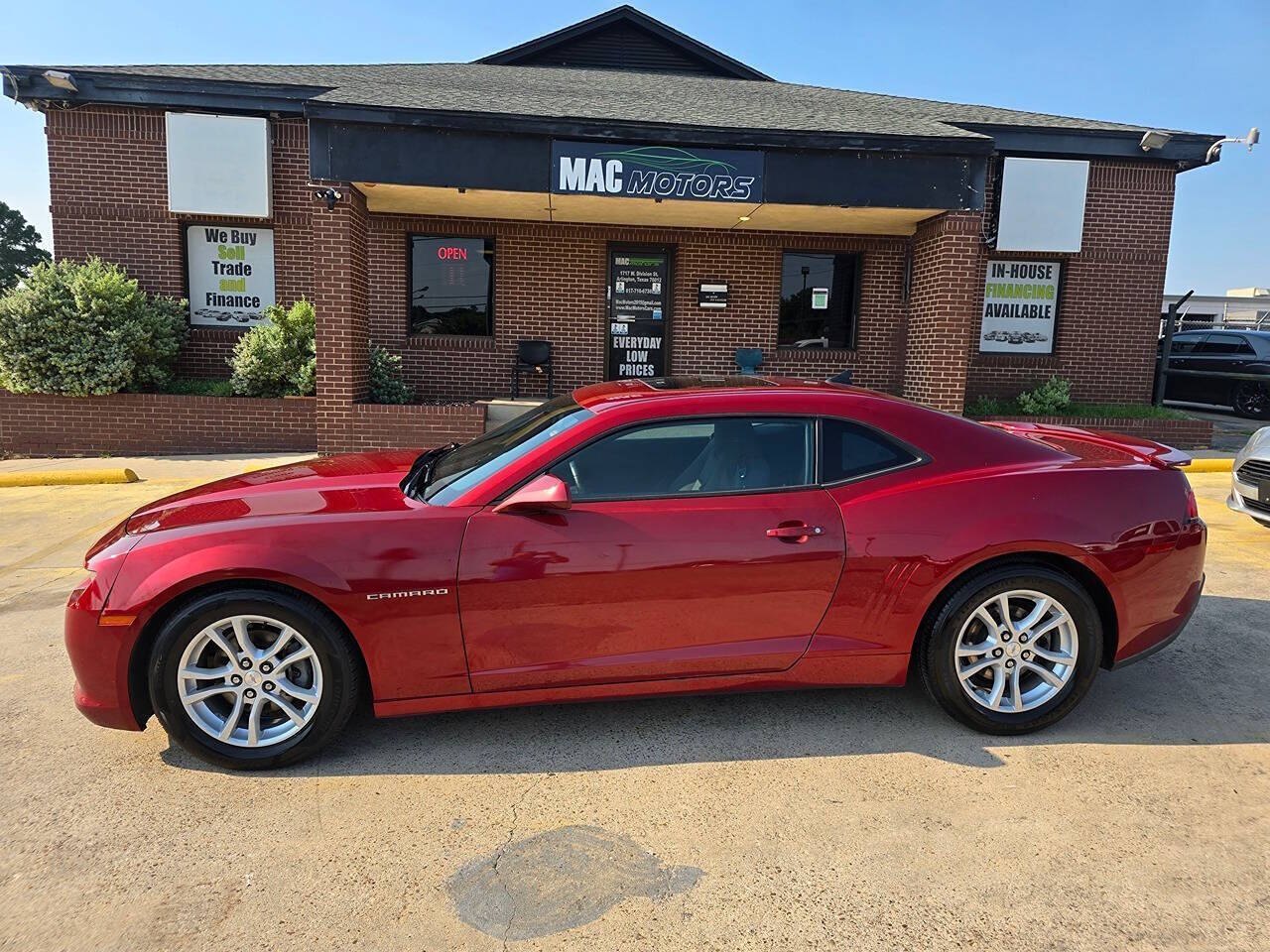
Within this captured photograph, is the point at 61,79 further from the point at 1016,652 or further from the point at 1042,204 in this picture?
the point at 1042,204

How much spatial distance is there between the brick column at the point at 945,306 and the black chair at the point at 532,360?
16.5ft

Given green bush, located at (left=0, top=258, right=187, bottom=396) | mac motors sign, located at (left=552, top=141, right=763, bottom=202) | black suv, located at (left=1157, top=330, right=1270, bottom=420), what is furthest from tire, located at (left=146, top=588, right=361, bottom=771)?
black suv, located at (left=1157, top=330, right=1270, bottom=420)

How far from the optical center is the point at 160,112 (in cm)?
1113

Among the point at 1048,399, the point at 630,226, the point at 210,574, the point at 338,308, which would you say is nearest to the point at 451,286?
the point at 338,308

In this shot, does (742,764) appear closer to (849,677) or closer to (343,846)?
(849,677)

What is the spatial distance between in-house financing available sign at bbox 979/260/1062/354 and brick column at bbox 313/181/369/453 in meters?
9.02

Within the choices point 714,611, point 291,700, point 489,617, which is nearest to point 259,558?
point 291,700

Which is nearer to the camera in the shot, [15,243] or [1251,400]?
[1251,400]

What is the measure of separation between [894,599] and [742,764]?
35.8 inches

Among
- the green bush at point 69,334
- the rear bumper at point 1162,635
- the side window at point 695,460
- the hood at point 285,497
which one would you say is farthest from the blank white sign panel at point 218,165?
the rear bumper at point 1162,635

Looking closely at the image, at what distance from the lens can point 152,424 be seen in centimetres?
1032

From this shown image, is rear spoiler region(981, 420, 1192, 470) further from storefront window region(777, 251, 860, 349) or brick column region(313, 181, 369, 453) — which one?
storefront window region(777, 251, 860, 349)

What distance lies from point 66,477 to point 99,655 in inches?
269

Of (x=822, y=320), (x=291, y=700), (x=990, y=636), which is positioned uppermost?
(x=822, y=320)
